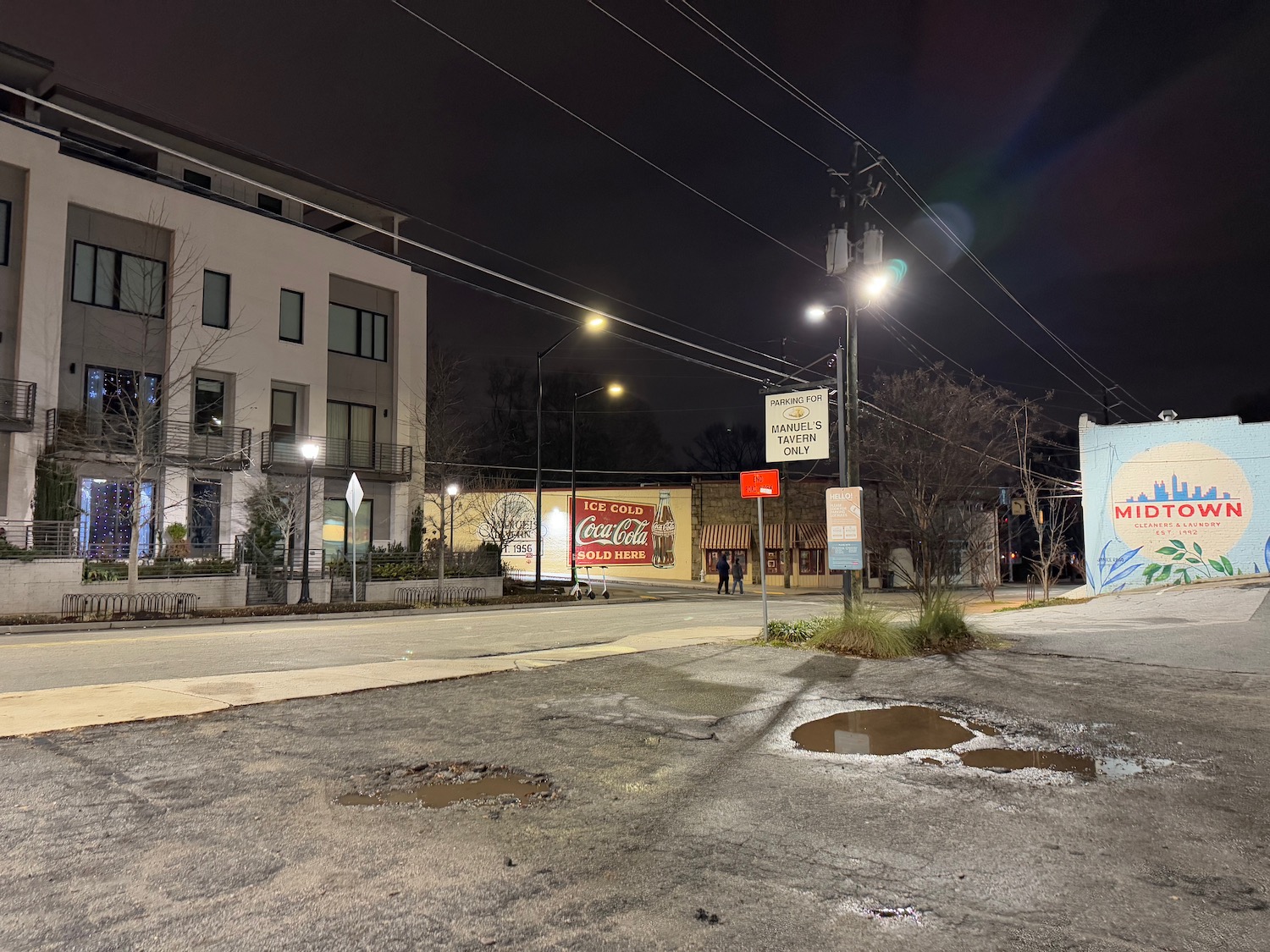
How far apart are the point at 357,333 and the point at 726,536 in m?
23.1

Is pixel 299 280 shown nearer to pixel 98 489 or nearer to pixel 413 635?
pixel 98 489

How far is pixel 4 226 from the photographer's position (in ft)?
76.3

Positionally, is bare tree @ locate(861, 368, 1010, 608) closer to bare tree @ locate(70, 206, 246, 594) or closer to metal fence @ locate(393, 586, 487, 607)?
metal fence @ locate(393, 586, 487, 607)

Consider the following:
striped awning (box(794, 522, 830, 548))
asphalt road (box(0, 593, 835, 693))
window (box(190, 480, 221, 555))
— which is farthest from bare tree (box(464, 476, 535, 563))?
asphalt road (box(0, 593, 835, 693))

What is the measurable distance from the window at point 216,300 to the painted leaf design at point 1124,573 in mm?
31166

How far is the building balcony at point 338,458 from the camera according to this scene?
28.5 metres

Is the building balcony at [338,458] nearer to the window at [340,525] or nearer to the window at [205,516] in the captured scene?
the window at [340,525]

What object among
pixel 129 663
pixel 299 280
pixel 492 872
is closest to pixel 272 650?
pixel 129 663

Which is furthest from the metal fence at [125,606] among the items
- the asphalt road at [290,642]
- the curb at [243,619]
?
the asphalt road at [290,642]

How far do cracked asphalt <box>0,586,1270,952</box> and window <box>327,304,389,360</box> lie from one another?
26374mm

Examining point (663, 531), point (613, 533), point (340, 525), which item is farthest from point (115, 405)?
point (663, 531)

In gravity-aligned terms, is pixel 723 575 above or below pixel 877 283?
below

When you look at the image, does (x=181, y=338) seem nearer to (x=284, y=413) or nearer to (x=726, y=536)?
(x=284, y=413)

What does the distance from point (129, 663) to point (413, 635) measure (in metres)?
5.19
